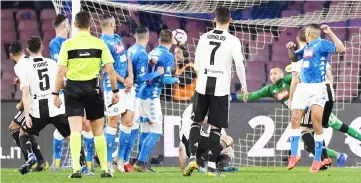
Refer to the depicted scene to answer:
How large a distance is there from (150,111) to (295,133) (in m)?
2.04

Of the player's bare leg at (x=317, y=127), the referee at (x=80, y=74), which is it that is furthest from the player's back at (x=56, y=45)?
the player's bare leg at (x=317, y=127)

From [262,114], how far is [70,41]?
6.67 metres

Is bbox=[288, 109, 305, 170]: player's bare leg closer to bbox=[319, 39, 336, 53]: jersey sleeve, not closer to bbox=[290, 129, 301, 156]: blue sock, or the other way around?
bbox=[290, 129, 301, 156]: blue sock

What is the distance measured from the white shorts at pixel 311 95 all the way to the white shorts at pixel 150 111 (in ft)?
6.38

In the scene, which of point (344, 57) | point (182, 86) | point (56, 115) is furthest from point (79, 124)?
point (344, 57)

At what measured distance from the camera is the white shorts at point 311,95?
508 inches

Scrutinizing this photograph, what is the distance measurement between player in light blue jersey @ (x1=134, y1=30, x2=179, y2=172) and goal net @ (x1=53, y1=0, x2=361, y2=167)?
6.59 ft

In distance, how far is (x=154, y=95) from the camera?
1358 cm

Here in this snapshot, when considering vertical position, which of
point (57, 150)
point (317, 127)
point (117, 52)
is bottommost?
point (57, 150)

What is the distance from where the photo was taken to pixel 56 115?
40.8 feet

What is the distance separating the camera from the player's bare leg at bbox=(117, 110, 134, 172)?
13031mm

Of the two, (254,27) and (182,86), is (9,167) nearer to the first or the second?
(182,86)

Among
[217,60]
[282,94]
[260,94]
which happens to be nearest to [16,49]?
[217,60]

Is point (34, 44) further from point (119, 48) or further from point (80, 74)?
point (80, 74)
